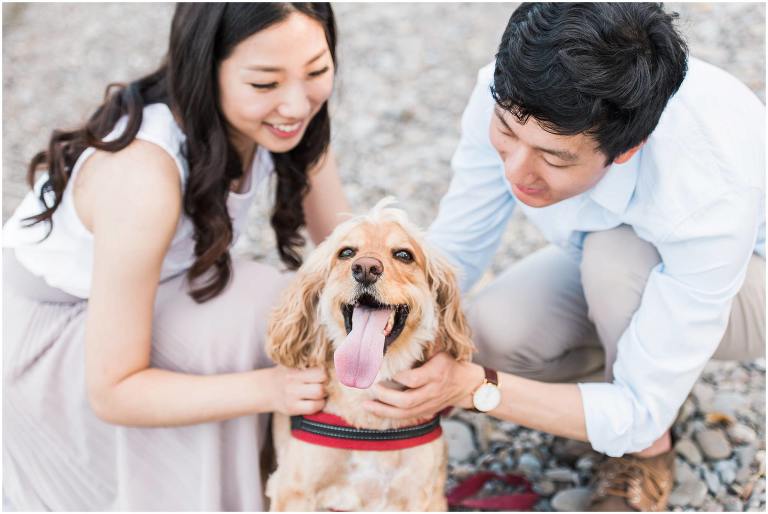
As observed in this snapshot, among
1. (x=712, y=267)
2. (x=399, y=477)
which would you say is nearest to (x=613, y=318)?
(x=712, y=267)

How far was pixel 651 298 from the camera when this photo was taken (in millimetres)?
2533

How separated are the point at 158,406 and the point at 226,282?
451 millimetres

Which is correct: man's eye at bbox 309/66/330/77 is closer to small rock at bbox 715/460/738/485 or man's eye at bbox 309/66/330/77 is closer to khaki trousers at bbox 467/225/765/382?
khaki trousers at bbox 467/225/765/382

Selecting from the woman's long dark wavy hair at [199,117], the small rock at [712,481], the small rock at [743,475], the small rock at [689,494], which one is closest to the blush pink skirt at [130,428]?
the woman's long dark wavy hair at [199,117]

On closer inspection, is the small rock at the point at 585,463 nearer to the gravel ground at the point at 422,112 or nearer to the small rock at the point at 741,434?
the gravel ground at the point at 422,112

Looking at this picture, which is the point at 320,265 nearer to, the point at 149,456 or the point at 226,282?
the point at 226,282

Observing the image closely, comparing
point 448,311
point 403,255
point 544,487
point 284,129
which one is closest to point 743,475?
point 544,487

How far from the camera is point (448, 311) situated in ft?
8.35

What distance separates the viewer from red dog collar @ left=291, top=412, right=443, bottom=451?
2.53 m

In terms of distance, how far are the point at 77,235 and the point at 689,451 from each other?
2.33 meters

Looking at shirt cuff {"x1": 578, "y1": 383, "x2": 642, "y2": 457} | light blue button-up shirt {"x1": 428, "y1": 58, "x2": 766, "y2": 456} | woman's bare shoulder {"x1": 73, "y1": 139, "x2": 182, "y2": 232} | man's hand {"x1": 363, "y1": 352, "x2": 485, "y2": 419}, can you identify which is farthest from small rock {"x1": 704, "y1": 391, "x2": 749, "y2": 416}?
woman's bare shoulder {"x1": 73, "y1": 139, "x2": 182, "y2": 232}

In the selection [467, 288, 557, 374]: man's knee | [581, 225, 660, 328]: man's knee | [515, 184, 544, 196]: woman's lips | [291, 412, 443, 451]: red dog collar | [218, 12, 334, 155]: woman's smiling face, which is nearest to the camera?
[515, 184, 544, 196]: woman's lips

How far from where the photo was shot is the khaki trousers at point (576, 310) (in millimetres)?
2668

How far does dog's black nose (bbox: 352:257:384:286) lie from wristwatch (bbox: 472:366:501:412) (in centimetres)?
53
